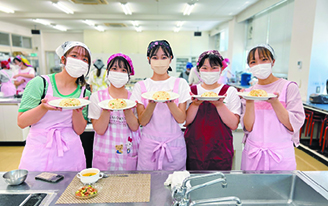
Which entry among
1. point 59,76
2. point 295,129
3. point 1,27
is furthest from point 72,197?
point 1,27

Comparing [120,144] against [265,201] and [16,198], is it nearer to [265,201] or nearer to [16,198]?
[16,198]

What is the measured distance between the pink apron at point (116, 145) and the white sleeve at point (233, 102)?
32.9 inches

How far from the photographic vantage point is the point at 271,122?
1.59 meters

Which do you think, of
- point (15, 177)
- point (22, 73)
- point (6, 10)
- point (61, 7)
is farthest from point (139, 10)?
point (15, 177)

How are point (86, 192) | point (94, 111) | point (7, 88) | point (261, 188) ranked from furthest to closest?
point (7, 88)
point (94, 111)
point (261, 188)
point (86, 192)

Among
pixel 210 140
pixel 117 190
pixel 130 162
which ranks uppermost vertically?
pixel 210 140

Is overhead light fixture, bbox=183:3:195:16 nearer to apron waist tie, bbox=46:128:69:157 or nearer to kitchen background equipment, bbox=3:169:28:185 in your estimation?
apron waist tie, bbox=46:128:69:157

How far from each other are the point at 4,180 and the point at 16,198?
252 mm

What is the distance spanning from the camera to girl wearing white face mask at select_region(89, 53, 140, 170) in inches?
63.9

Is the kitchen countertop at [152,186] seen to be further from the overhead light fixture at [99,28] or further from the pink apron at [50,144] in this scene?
the overhead light fixture at [99,28]

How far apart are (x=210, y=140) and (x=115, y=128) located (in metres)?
0.76

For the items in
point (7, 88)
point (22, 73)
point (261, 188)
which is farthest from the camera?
point (22, 73)

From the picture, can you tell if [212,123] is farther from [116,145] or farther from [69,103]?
[69,103]

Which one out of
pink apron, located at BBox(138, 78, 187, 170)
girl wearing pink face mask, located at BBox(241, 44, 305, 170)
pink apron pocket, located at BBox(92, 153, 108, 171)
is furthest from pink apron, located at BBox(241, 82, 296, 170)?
pink apron pocket, located at BBox(92, 153, 108, 171)
